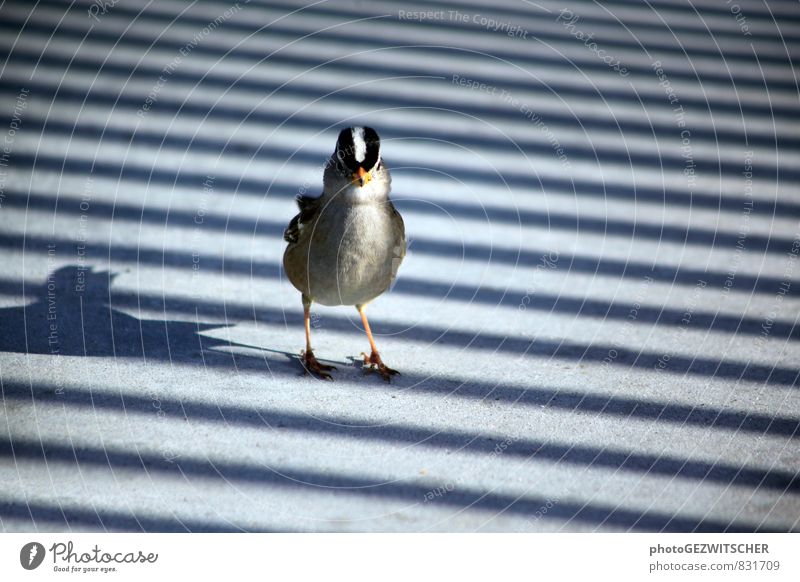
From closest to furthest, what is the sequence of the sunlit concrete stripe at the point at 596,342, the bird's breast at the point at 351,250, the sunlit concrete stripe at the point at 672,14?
the bird's breast at the point at 351,250, the sunlit concrete stripe at the point at 596,342, the sunlit concrete stripe at the point at 672,14

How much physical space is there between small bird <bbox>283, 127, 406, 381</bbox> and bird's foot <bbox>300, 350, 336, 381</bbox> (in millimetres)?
310

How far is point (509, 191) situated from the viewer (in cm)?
603

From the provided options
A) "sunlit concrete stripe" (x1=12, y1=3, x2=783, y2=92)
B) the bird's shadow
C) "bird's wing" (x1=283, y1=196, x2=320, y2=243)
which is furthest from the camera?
"sunlit concrete stripe" (x1=12, y1=3, x2=783, y2=92)

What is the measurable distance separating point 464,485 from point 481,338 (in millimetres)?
1257

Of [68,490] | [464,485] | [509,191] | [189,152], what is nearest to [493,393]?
[464,485]

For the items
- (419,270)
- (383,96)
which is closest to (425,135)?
(383,96)

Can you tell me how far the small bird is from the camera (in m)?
3.71

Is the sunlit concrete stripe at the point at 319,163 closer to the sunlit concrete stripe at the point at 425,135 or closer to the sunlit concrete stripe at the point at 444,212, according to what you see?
A: the sunlit concrete stripe at the point at 425,135
